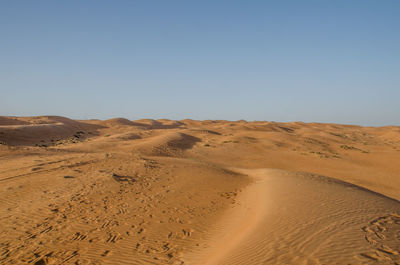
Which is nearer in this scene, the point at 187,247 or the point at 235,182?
the point at 187,247

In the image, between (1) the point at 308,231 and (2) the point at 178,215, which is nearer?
(1) the point at 308,231

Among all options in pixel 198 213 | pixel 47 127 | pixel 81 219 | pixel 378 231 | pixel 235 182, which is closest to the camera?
pixel 378 231

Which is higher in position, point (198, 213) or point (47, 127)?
point (47, 127)

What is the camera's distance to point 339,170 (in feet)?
52.5

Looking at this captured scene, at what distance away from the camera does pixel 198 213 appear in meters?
7.29

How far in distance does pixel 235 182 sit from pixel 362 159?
1402 cm

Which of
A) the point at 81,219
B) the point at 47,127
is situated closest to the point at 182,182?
the point at 81,219

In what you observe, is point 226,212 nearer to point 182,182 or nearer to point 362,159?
point 182,182

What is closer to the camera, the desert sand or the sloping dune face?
the sloping dune face

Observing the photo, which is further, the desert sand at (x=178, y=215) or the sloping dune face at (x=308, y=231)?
the desert sand at (x=178, y=215)

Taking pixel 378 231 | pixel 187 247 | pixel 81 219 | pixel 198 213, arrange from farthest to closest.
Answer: pixel 198 213 → pixel 81 219 → pixel 187 247 → pixel 378 231

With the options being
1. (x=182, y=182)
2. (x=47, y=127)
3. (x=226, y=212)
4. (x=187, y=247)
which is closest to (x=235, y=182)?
(x=182, y=182)

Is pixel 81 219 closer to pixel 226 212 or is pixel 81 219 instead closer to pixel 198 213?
pixel 198 213

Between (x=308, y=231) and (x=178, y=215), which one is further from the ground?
(x=308, y=231)
